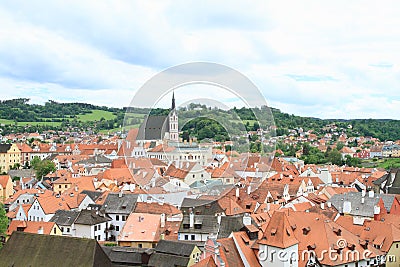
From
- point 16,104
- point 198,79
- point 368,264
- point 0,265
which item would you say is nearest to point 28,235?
point 0,265

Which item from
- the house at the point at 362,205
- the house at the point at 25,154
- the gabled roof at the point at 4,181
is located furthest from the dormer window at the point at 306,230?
the house at the point at 25,154

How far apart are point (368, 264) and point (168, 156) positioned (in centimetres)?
1445

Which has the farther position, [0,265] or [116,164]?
[116,164]

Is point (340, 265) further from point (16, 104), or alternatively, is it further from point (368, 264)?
point (16, 104)

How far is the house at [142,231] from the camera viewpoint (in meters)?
29.3

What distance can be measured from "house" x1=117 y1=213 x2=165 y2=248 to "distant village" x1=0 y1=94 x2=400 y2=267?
6 cm

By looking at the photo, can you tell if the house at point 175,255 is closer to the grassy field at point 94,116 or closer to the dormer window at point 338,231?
the dormer window at point 338,231

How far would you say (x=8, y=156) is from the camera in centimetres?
8606

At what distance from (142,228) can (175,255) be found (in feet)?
21.5

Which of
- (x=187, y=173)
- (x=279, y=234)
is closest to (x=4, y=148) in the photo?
(x=279, y=234)

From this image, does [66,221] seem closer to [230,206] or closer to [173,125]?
[230,206]

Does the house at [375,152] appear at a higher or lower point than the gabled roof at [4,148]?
lower

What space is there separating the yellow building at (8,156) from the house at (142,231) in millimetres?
60868

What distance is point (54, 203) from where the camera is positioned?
37594mm
